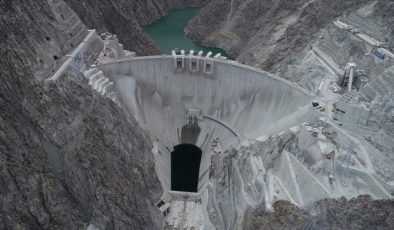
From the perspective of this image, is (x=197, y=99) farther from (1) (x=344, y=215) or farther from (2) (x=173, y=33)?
(2) (x=173, y=33)

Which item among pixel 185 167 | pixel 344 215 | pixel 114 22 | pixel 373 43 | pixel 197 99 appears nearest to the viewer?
pixel 344 215

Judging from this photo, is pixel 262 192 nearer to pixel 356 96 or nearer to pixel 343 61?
pixel 356 96

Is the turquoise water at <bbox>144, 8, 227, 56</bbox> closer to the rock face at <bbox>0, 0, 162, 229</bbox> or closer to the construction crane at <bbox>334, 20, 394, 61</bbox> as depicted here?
the construction crane at <bbox>334, 20, 394, 61</bbox>

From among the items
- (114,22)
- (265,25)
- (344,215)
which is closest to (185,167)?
(344,215)

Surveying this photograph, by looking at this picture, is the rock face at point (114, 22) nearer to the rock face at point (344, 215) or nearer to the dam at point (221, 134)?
the dam at point (221, 134)

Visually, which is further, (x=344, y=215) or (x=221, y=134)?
(x=221, y=134)

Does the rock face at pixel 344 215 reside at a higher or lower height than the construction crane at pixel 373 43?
lower

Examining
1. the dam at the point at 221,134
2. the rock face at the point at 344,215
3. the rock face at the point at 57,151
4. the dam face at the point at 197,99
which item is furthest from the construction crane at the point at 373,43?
the rock face at the point at 57,151

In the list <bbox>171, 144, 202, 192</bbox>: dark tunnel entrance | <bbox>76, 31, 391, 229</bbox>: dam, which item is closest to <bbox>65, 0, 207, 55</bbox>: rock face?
<bbox>76, 31, 391, 229</bbox>: dam
